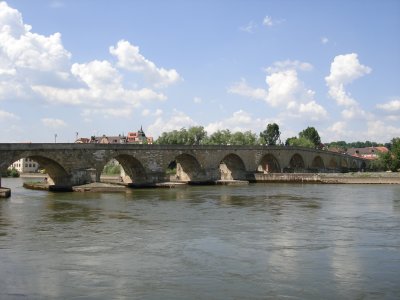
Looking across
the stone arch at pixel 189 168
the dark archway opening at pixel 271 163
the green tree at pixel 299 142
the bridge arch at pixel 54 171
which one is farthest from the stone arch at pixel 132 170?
the green tree at pixel 299 142

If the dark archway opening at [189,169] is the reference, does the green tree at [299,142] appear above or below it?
above

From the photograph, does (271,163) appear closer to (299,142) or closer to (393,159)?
(393,159)

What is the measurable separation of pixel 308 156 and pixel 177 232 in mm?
63980

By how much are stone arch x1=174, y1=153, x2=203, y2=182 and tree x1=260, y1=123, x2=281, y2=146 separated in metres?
53.7

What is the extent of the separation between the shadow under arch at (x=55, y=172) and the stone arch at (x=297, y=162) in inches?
1584

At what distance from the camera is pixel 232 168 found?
65.1 metres

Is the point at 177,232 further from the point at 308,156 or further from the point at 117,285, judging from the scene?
the point at 308,156

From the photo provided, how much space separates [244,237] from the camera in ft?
57.4

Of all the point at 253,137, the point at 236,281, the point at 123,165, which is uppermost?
the point at 253,137

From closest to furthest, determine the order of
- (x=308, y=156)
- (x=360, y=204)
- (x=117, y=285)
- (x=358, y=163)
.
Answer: (x=117, y=285), (x=360, y=204), (x=308, y=156), (x=358, y=163)

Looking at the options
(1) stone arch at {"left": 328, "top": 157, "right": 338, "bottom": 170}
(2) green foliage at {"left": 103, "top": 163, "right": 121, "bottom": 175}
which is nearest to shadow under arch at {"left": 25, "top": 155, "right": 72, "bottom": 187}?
(2) green foliage at {"left": 103, "top": 163, "right": 121, "bottom": 175}

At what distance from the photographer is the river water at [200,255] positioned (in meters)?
10.9

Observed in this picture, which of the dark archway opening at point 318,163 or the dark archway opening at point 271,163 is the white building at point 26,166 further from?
the dark archway opening at point 271,163

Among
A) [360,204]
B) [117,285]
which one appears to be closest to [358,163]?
[360,204]
